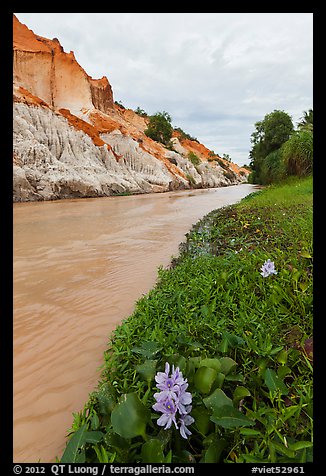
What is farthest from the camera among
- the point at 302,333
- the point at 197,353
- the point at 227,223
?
the point at 227,223

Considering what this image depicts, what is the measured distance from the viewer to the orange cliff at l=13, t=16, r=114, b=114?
74.6 feet

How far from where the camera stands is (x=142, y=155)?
23406mm

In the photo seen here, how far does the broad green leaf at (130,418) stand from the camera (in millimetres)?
951

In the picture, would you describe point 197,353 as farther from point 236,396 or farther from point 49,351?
point 49,351

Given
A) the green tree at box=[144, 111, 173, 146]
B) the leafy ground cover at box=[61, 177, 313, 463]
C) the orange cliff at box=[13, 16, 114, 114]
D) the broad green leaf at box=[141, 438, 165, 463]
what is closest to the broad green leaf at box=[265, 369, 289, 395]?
the leafy ground cover at box=[61, 177, 313, 463]

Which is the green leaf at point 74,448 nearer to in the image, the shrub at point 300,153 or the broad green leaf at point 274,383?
the broad green leaf at point 274,383

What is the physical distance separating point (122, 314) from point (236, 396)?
1.37 metres

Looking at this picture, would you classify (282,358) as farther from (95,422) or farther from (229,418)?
(95,422)

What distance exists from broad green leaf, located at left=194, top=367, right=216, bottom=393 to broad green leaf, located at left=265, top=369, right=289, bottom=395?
308mm

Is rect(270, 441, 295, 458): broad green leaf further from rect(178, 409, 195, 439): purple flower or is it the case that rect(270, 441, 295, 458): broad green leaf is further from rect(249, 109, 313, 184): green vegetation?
rect(249, 109, 313, 184): green vegetation

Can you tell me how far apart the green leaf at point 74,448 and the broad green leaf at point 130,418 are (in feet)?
0.56

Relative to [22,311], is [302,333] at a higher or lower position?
higher
